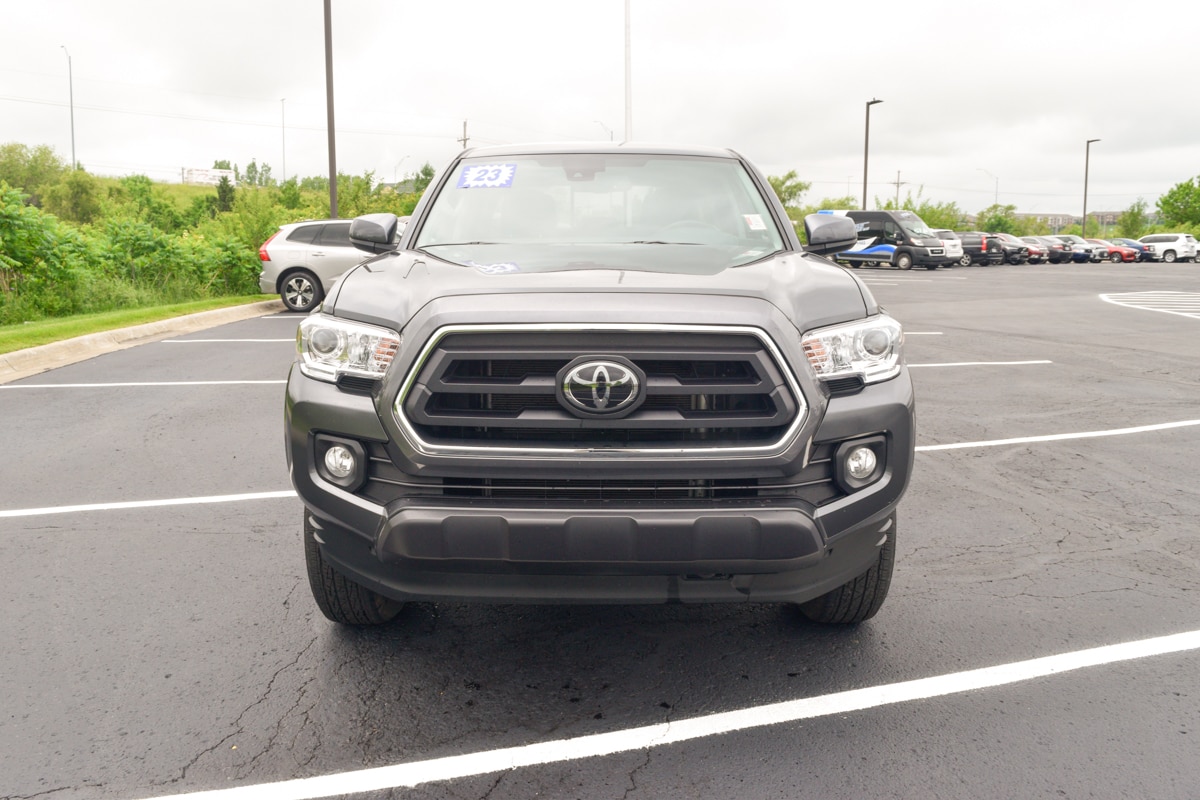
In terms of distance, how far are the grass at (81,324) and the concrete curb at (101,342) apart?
0.48ft

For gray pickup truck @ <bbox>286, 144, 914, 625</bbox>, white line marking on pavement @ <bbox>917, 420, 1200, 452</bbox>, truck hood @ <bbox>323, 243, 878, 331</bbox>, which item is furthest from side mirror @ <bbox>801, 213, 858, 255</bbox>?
white line marking on pavement @ <bbox>917, 420, 1200, 452</bbox>

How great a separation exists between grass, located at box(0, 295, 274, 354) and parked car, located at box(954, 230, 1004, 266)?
36565 mm

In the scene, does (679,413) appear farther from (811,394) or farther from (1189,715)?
(1189,715)

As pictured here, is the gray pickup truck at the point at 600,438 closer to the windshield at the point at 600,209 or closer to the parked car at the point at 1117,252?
the windshield at the point at 600,209

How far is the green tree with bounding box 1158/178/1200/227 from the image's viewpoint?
3359 inches

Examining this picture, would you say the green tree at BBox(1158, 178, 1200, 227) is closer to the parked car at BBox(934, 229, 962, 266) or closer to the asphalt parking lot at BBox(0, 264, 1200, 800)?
the parked car at BBox(934, 229, 962, 266)

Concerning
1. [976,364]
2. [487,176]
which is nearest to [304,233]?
[976,364]

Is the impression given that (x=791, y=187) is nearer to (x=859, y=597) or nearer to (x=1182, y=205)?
(x=1182, y=205)

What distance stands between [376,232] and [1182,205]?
10100 cm

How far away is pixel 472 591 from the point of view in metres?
2.77

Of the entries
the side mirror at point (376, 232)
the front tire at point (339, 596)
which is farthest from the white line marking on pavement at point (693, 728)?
the side mirror at point (376, 232)

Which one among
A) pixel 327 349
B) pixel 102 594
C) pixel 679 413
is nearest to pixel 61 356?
pixel 102 594

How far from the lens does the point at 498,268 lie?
3191mm

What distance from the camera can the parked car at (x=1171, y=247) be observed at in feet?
179
